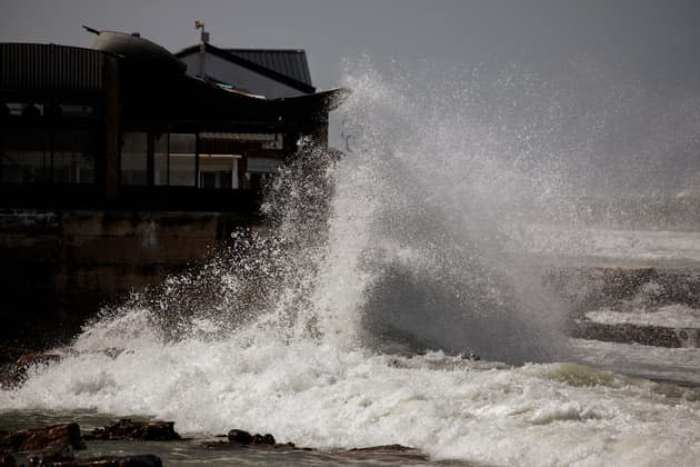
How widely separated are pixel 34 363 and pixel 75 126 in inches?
361

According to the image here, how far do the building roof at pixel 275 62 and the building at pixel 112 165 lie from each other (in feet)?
33.3

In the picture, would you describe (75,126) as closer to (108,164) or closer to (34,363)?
(108,164)

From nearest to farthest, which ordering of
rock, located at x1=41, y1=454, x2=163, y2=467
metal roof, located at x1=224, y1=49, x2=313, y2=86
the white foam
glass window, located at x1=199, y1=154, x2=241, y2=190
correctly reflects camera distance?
rock, located at x1=41, y1=454, x2=163, y2=467
the white foam
glass window, located at x1=199, y1=154, x2=241, y2=190
metal roof, located at x1=224, y1=49, x2=313, y2=86

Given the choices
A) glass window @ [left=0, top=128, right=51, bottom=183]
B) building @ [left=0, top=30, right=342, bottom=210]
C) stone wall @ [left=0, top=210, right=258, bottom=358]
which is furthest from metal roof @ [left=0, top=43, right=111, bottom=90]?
stone wall @ [left=0, top=210, right=258, bottom=358]

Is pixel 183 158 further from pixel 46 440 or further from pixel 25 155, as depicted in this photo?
pixel 46 440

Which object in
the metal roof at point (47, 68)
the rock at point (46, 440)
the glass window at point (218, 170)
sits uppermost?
the metal roof at point (47, 68)

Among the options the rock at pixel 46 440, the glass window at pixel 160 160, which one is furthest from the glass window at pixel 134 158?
the rock at pixel 46 440

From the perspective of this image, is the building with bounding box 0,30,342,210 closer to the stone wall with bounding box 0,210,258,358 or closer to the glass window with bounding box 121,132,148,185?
the glass window with bounding box 121,132,148,185

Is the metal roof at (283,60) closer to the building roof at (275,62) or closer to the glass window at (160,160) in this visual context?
the building roof at (275,62)

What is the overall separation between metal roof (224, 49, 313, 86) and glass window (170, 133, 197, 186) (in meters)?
14.9

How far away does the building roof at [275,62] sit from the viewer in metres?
35.2

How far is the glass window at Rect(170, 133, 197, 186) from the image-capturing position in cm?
2277

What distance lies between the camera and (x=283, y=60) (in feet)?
126

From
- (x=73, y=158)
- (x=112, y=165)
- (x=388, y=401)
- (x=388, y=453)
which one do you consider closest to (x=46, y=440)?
(x=388, y=453)
